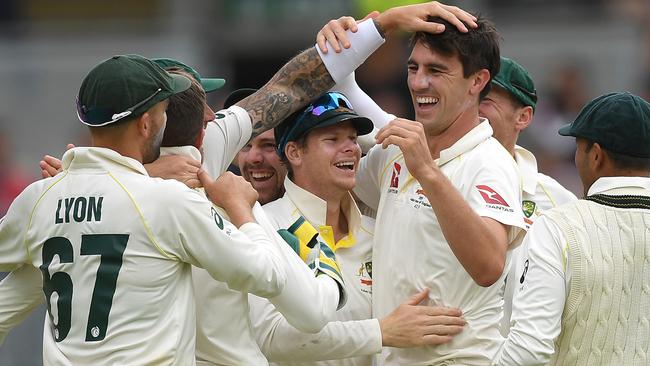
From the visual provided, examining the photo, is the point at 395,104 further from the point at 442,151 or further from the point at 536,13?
the point at 442,151

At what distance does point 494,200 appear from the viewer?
18.6 ft

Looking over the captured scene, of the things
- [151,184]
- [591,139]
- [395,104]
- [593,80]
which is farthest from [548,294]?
[593,80]

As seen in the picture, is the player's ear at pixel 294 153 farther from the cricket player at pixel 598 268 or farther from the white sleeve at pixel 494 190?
the cricket player at pixel 598 268

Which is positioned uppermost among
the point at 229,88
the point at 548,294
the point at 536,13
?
the point at 548,294

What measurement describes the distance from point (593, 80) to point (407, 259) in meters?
10.9

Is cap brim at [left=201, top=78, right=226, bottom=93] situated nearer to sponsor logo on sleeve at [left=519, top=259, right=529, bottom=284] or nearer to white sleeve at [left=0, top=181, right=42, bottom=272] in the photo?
white sleeve at [left=0, top=181, right=42, bottom=272]

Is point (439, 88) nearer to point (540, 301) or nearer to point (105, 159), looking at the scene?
point (540, 301)

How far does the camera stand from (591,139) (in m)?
5.45

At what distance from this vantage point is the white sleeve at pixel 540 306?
17.0 ft

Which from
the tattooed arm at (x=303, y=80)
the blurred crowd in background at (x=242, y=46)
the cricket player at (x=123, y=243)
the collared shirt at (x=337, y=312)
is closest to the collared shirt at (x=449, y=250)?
the collared shirt at (x=337, y=312)

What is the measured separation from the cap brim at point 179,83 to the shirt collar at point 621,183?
1844mm

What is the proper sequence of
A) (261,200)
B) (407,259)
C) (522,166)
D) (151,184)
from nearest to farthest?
(151,184), (407,259), (261,200), (522,166)

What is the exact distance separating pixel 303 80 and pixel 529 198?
1.52 m

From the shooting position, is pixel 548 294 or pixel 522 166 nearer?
pixel 548 294
